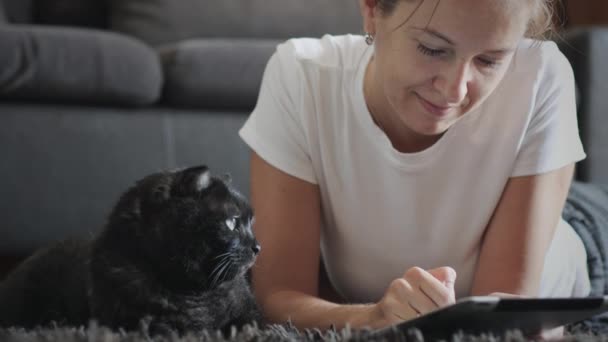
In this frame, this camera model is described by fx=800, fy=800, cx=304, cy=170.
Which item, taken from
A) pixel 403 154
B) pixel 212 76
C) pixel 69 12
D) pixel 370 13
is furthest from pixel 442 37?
pixel 69 12

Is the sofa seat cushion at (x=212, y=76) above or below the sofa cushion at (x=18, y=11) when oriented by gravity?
below

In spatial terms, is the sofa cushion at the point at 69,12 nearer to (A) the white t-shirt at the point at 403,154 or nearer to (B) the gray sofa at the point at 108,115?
(B) the gray sofa at the point at 108,115

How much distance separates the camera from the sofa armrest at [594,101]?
211cm

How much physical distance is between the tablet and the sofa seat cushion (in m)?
1.32

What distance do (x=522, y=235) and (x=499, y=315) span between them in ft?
1.23

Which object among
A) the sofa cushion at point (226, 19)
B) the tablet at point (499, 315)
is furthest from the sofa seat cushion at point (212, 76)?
the tablet at point (499, 315)

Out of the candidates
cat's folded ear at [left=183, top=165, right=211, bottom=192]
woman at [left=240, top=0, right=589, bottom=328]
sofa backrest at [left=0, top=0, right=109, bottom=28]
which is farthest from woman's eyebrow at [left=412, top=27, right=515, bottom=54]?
sofa backrest at [left=0, top=0, right=109, bottom=28]

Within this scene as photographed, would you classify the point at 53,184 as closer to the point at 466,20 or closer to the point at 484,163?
the point at 484,163

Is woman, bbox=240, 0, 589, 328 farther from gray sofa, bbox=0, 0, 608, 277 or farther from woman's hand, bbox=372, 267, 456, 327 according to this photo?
gray sofa, bbox=0, 0, 608, 277

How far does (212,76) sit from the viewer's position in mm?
2033

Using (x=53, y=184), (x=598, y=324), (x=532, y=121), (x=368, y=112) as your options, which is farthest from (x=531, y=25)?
(x=53, y=184)

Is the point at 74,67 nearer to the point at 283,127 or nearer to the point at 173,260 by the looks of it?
the point at 283,127

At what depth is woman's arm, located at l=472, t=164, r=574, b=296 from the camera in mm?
1117

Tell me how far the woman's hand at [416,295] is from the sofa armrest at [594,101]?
132 cm
